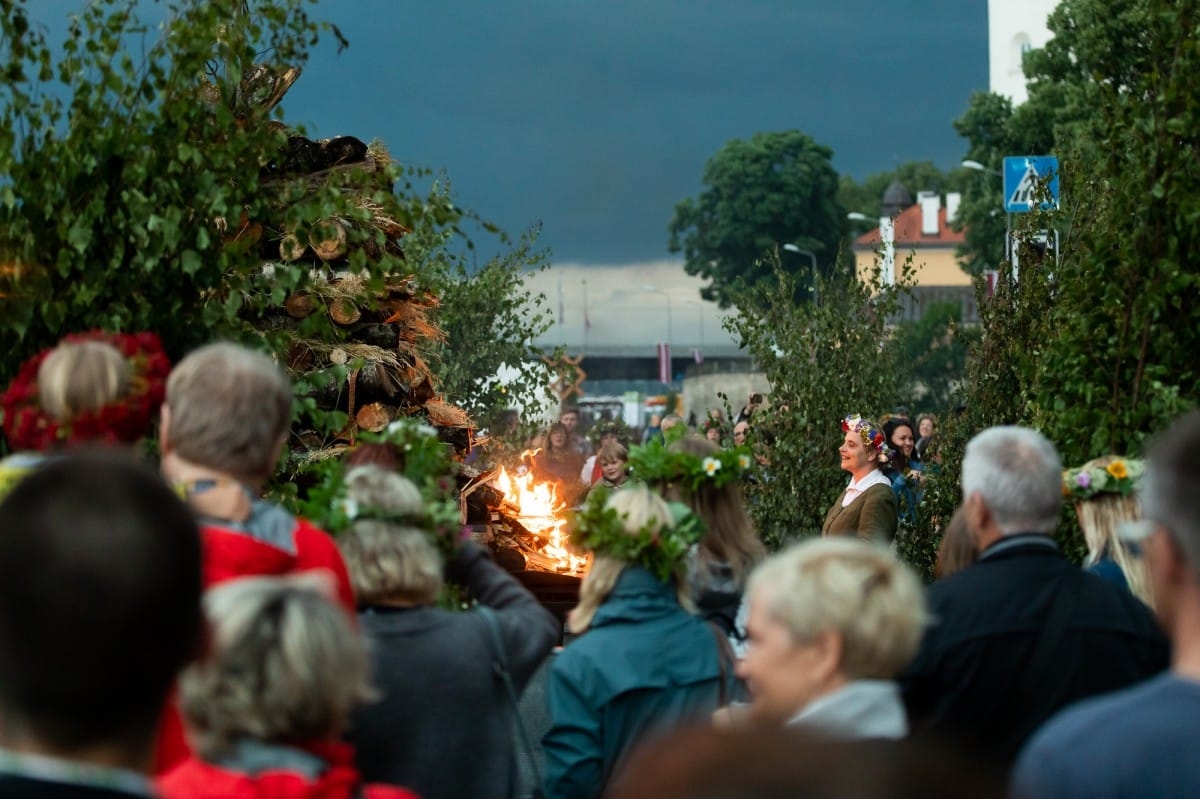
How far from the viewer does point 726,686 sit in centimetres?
502

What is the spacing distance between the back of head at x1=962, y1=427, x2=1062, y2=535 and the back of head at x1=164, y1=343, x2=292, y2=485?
179cm

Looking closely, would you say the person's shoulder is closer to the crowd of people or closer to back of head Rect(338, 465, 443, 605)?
the crowd of people

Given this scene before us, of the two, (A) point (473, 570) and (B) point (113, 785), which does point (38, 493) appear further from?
Result: (A) point (473, 570)

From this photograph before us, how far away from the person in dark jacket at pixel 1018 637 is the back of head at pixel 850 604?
0.92 metres

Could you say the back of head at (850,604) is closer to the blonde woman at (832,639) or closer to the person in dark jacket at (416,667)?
the blonde woman at (832,639)

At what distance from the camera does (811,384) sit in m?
13.1

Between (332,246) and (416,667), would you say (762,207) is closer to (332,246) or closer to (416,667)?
(332,246)

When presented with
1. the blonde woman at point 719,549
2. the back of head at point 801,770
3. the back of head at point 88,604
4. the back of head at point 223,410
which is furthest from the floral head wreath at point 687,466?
the back of head at point 801,770

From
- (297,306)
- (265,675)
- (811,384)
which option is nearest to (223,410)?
(265,675)

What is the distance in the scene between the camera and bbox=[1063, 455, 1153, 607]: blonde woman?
5730 millimetres

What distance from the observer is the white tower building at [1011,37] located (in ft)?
254

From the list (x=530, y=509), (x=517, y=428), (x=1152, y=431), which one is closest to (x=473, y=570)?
(x=1152, y=431)

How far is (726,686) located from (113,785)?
2.92 m

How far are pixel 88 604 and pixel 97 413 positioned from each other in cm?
176
